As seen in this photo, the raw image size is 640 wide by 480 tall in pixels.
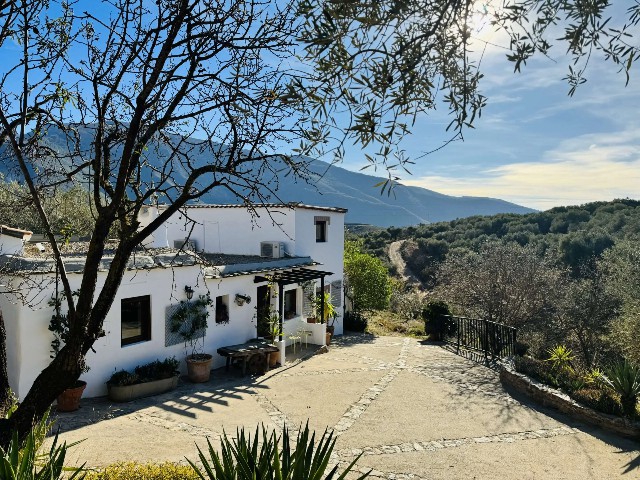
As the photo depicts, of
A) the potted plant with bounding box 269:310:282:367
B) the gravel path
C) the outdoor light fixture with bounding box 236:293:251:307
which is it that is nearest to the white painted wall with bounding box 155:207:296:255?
the outdoor light fixture with bounding box 236:293:251:307

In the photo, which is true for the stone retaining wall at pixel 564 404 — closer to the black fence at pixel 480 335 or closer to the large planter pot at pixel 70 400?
the black fence at pixel 480 335

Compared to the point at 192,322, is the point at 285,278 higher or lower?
higher

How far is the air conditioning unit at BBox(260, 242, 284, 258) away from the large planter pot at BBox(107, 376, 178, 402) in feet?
23.5

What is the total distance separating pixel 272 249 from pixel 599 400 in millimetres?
11852

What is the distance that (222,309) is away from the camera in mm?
14383

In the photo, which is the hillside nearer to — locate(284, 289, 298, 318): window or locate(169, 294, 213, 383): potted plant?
locate(284, 289, 298, 318): window

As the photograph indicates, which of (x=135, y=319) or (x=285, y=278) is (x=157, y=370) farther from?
(x=285, y=278)

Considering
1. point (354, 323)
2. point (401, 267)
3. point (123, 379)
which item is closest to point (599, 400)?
point (123, 379)

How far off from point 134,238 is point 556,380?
10.7 metres

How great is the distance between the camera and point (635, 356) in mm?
14336

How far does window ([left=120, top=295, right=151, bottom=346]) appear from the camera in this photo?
11516 millimetres

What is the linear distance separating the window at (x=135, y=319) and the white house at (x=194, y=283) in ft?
0.08

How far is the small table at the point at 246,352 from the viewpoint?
1319 cm

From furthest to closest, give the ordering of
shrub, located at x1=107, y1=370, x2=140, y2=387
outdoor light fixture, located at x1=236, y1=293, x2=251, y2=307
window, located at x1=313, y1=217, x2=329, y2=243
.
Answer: window, located at x1=313, y1=217, x2=329, y2=243 → outdoor light fixture, located at x1=236, y1=293, x2=251, y2=307 → shrub, located at x1=107, y1=370, x2=140, y2=387
